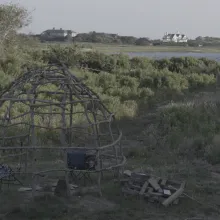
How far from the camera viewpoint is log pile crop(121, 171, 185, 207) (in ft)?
27.0

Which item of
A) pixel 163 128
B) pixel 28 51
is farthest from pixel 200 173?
pixel 28 51

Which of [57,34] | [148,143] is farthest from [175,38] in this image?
[148,143]

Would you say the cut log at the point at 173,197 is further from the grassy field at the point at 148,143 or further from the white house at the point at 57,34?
the white house at the point at 57,34

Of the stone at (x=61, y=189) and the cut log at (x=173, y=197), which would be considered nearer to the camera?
the cut log at (x=173, y=197)

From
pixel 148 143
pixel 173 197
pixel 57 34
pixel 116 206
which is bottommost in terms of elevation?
pixel 148 143

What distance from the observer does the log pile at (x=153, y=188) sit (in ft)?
27.0

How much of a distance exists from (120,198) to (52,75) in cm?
258

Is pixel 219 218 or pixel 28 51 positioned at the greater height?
pixel 28 51

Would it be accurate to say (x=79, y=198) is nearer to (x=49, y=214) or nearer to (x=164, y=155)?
(x=49, y=214)

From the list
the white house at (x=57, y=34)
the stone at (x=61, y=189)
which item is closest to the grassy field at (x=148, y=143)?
the stone at (x=61, y=189)

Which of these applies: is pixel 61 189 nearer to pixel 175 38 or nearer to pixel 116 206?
pixel 116 206

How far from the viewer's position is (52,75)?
A: 8.67 meters

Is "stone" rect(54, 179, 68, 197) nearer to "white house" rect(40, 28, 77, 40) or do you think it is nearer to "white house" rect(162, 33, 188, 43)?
"white house" rect(40, 28, 77, 40)

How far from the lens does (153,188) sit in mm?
8508
